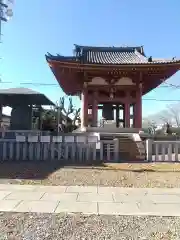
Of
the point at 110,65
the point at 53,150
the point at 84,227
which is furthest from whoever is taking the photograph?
the point at 110,65

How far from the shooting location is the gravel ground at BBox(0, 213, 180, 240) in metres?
4.52

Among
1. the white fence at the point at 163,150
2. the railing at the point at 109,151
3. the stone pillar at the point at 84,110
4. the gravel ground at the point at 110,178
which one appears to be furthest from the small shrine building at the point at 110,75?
the gravel ground at the point at 110,178

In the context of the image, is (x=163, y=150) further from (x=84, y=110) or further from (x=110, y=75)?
(x=110, y=75)

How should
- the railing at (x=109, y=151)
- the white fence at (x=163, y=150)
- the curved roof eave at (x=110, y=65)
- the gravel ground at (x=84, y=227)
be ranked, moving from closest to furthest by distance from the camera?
1. the gravel ground at (x=84, y=227)
2. the railing at (x=109, y=151)
3. the white fence at (x=163, y=150)
4. the curved roof eave at (x=110, y=65)

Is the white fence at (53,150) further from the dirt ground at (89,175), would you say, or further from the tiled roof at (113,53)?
the tiled roof at (113,53)

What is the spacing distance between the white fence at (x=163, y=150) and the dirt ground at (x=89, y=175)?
1537mm

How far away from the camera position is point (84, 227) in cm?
488

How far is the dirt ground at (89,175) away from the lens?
895 cm

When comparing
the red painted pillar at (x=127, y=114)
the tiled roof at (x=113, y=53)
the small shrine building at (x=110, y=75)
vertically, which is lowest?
the red painted pillar at (x=127, y=114)

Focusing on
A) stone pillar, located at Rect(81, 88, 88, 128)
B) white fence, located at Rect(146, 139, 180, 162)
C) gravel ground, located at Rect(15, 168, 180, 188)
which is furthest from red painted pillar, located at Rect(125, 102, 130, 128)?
gravel ground, located at Rect(15, 168, 180, 188)

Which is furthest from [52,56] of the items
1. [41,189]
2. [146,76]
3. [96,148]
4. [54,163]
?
[41,189]

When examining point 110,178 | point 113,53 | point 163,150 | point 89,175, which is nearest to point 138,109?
point 113,53

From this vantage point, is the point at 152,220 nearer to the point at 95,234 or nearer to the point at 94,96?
the point at 95,234

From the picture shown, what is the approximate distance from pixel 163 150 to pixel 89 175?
5357 mm
